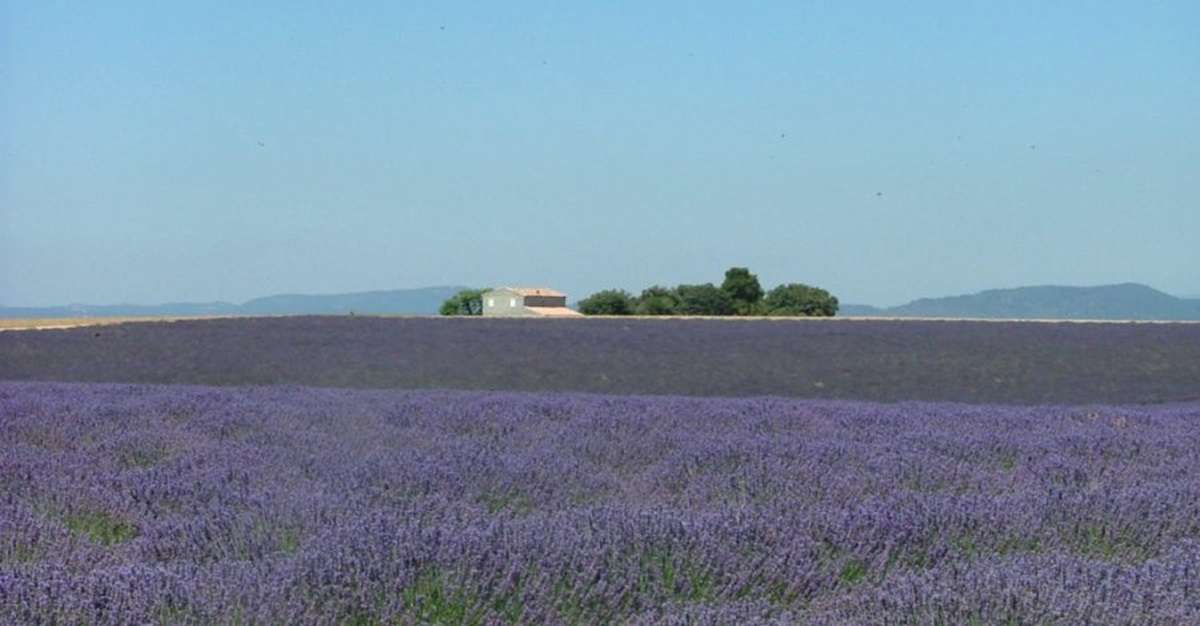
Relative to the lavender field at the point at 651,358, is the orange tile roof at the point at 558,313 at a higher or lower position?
higher

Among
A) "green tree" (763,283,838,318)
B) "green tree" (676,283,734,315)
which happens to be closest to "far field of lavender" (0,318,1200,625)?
"green tree" (763,283,838,318)

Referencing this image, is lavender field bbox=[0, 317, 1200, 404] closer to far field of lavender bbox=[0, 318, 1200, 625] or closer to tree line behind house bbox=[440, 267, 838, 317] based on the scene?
far field of lavender bbox=[0, 318, 1200, 625]

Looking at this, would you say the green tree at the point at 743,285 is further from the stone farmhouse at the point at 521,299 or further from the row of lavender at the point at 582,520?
the row of lavender at the point at 582,520

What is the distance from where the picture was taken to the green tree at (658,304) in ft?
94.9

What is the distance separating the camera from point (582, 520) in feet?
9.54

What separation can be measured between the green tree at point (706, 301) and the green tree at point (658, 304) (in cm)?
25

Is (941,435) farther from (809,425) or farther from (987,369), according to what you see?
(987,369)

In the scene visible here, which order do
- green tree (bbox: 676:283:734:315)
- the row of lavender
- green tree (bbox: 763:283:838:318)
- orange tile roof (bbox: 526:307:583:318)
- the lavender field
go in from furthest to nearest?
green tree (bbox: 676:283:734:315)
green tree (bbox: 763:283:838:318)
orange tile roof (bbox: 526:307:583:318)
the lavender field
the row of lavender

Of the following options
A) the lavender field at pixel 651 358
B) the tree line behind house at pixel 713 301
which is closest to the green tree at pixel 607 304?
→ the tree line behind house at pixel 713 301

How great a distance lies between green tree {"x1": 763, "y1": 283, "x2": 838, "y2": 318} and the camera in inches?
1103

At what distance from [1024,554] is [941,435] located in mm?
2102

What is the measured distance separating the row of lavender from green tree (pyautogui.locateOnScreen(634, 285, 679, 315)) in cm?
2337

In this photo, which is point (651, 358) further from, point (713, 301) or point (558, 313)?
point (713, 301)

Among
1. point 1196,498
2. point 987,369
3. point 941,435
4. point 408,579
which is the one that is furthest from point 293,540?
point 987,369
